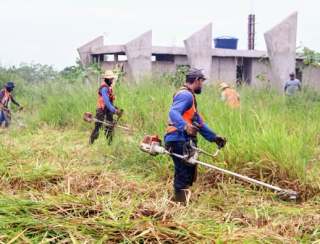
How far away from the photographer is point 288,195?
4.89 metres

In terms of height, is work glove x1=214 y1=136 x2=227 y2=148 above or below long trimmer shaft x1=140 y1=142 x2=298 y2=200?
above

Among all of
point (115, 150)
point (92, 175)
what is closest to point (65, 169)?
point (92, 175)

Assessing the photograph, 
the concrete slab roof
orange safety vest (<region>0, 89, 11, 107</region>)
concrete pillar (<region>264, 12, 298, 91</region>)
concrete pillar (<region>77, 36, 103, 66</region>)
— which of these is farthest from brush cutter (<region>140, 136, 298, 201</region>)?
concrete pillar (<region>77, 36, 103, 66</region>)

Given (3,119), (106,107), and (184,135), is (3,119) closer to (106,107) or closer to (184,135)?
(106,107)

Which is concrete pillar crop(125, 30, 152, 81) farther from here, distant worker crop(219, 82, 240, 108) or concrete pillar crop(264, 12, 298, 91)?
distant worker crop(219, 82, 240, 108)

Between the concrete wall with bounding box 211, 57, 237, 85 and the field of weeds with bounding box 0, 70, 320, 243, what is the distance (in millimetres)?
5133

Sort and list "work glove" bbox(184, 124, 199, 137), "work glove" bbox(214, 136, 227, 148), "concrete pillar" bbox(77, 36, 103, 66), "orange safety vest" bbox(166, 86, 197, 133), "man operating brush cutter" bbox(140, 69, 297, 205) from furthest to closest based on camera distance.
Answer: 1. "concrete pillar" bbox(77, 36, 103, 66)
2. "work glove" bbox(214, 136, 227, 148)
3. "orange safety vest" bbox(166, 86, 197, 133)
4. "man operating brush cutter" bbox(140, 69, 297, 205)
5. "work glove" bbox(184, 124, 199, 137)

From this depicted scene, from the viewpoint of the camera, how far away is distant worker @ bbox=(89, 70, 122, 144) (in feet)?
26.7

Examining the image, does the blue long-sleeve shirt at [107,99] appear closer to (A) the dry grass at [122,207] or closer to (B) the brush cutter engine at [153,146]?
(A) the dry grass at [122,207]

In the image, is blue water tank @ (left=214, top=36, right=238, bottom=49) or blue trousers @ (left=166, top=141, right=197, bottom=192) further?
blue water tank @ (left=214, top=36, right=238, bottom=49)

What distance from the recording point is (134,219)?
3299 millimetres

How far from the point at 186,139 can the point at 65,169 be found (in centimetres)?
161

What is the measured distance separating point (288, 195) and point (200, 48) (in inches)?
390

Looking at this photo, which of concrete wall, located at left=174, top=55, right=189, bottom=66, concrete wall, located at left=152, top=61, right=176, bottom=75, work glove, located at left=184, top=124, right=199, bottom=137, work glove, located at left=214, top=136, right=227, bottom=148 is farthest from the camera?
concrete wall, located at left=174, top=55, right=189, bottom=66
